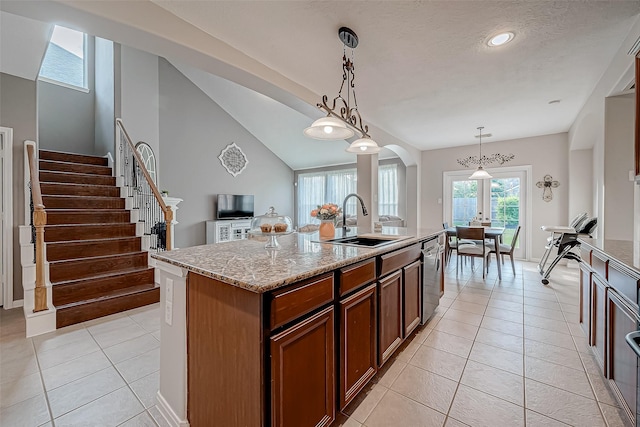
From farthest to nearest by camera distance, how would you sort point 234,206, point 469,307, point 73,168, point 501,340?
point 234,206 < point 73,168 < point 469,307 < point 501,340

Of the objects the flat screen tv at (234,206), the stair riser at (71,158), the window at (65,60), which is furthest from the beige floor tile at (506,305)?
the window at (65,60)

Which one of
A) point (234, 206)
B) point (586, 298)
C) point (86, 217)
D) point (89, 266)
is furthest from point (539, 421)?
point (234, 206)

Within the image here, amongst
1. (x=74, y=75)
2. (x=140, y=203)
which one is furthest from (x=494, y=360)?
(x=74, y=75)

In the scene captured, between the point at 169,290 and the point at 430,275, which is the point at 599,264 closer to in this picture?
the point at 430,275

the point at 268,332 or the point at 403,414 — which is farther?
the point at 403,414

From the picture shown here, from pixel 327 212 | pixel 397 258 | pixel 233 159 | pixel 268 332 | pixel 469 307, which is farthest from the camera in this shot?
pixel 233 159

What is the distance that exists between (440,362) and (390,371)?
1.37 feet

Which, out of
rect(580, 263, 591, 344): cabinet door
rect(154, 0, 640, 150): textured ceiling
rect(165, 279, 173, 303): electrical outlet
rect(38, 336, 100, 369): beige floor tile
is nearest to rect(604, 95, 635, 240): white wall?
rect(154, 0, 640, 150): textured ceiling

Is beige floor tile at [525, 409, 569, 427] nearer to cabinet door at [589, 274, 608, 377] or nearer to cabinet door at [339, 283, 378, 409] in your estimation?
cabinet door at [589, 274, 608, 377]

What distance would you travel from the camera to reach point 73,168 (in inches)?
167

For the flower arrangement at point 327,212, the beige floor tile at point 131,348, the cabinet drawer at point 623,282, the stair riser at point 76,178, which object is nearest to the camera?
the cabinet drawer at point 623,282

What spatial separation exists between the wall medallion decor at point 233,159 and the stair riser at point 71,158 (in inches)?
98.0

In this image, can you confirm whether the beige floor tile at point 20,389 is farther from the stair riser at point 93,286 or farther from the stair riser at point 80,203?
the stair riser at point 80,203

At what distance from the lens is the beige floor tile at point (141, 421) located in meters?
1.46
